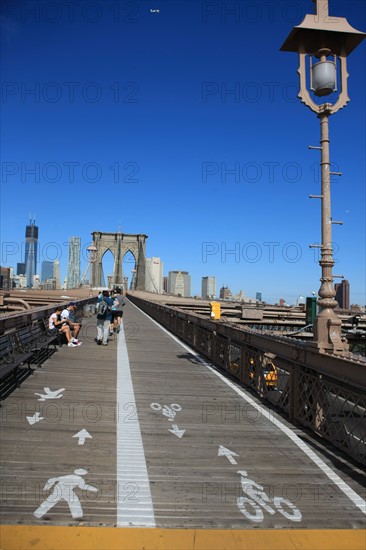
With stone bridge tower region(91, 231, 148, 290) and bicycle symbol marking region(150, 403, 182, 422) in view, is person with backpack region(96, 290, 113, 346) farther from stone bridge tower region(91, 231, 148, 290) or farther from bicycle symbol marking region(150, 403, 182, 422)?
stone bridge tower region(91, 231, 148, 290)

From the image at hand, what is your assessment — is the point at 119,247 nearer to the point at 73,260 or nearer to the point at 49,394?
the point at 73,260

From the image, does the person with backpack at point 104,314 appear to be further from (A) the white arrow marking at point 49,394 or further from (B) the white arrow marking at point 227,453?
(B) the white arrow marking at point 227,453

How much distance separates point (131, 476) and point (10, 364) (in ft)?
11.4

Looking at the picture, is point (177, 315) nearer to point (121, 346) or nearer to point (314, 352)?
point (121, 346)

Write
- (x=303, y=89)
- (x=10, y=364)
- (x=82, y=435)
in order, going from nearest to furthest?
1. (x=82, y=435)
2. (x=303, y=89)
3. (x=10, y=364)

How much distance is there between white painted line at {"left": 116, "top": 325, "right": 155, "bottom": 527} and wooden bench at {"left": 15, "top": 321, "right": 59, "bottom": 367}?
285 cm

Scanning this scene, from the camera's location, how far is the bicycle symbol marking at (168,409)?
21.0ft

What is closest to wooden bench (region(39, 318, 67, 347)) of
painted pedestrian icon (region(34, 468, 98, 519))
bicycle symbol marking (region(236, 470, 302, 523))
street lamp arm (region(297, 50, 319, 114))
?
painted pedestrian icon (region(34, 468, 98, 519))

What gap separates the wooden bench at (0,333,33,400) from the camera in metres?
6.98

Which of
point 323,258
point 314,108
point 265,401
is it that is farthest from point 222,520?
point 314,108

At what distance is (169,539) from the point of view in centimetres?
323

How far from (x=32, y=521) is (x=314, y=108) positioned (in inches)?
231

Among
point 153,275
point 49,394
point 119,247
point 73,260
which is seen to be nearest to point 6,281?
point 73,260

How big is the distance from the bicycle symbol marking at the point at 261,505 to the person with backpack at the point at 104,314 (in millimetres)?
9149
